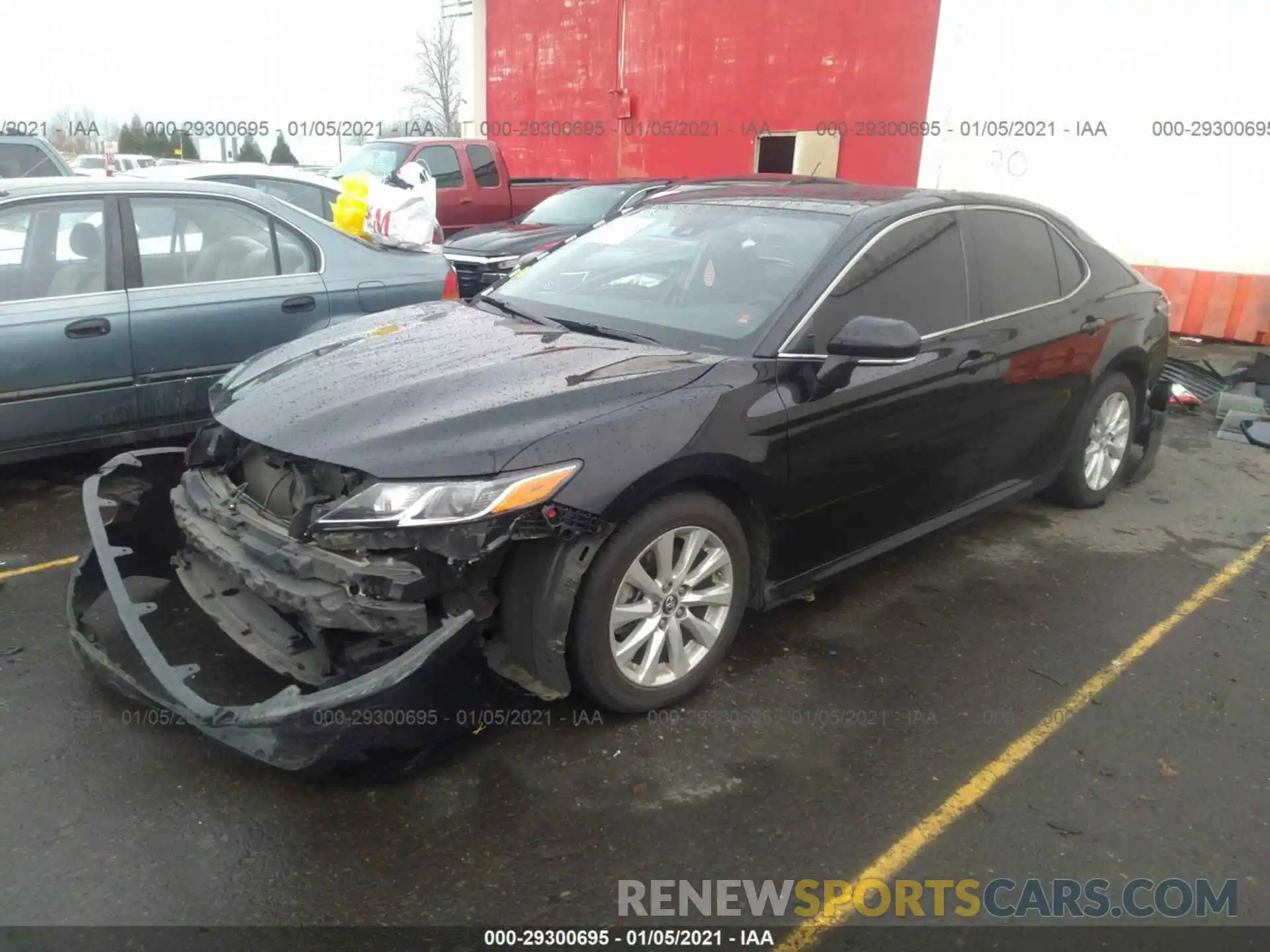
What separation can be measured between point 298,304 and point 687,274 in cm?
250

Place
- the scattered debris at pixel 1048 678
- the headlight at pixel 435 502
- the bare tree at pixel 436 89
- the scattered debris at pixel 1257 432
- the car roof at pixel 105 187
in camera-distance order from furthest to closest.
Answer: the bare tree at pixel 436 89
the scattered debris at pixel 1257 432
the car roof at pixel 105 187
the scattered debris at pixel 1048 678
the headlight at pixel 435 502

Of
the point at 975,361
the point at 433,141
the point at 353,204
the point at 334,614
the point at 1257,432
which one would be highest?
the point at 433,141

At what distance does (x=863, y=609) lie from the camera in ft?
13.3

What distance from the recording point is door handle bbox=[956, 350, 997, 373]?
13.1 feet

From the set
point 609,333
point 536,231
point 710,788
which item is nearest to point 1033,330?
point 609,333

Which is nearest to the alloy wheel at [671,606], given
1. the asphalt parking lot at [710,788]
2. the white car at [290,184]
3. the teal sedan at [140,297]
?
the asphalt parking lot at [710,788]

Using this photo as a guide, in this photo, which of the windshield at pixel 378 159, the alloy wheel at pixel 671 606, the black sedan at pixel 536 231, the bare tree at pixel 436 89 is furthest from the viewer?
the bare tree at pixel 436 89

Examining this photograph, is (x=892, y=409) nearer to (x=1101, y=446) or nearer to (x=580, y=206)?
(x=1101, y=446)

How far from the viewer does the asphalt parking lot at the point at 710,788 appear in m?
2.47

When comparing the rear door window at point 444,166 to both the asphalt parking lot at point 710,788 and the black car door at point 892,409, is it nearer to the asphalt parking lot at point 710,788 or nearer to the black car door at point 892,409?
the asphalt parking lot at point 710,788

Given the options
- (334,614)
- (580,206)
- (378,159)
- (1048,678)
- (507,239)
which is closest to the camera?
(334,614)

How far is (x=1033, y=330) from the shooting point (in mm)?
4371

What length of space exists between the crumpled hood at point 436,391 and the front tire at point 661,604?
41 centimetres

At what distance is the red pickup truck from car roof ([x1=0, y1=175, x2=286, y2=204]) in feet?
25.3
